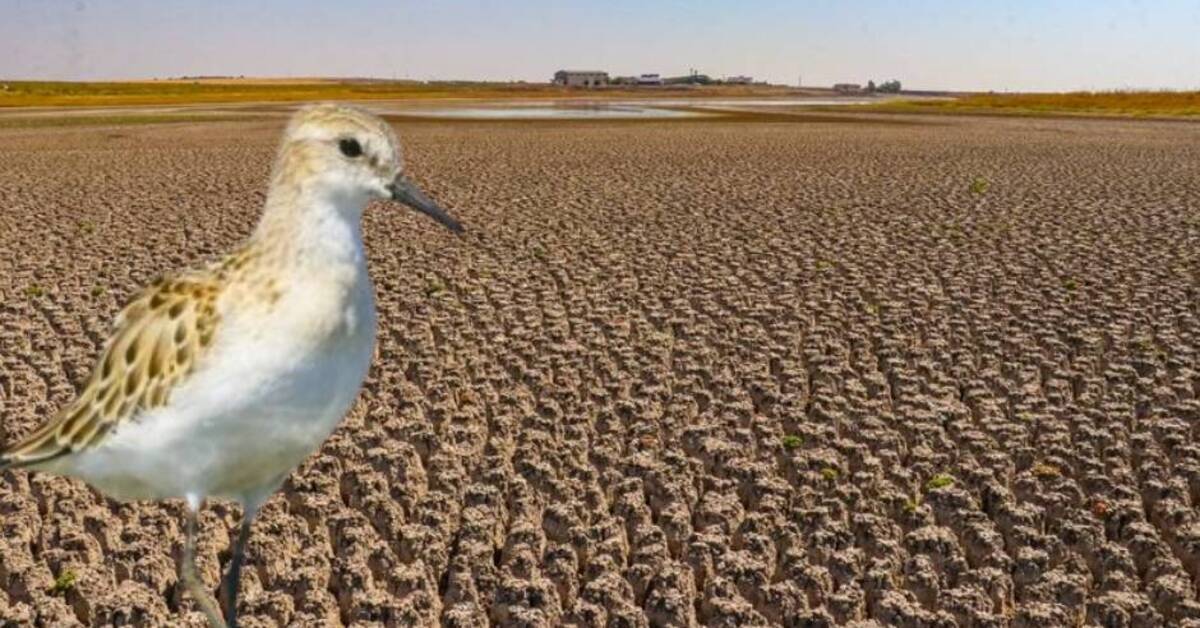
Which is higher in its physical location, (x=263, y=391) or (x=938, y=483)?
(x=263, y=391)

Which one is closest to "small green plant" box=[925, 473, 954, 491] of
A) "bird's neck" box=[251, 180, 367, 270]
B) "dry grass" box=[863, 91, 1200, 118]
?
"bird's neck" box=[251, 180, 367, 270]

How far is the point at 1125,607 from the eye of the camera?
13.9 feet

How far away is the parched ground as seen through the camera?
14.3ft

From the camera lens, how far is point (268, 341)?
264 cm

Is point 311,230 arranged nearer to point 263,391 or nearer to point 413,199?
point 413,199

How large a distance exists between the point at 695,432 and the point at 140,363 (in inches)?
148

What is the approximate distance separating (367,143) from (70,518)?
3018 millimetres

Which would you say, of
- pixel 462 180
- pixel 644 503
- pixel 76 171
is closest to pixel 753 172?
pixel 462 180

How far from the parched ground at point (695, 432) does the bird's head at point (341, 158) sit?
1940 mm

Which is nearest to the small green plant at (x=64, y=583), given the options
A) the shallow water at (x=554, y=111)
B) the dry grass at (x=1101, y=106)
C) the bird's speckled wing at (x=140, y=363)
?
the bird's speckled wing at (x=140, y=363)

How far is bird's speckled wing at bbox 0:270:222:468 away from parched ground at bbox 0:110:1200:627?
1.24m

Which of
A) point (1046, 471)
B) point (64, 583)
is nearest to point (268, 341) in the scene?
point (64, 583)

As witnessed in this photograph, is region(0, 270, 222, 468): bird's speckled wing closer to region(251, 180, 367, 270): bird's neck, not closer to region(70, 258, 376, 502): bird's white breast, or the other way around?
region(70, 258, 376, 502): bird's white breast

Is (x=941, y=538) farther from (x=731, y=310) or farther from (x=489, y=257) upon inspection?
(x=489, y=257)
